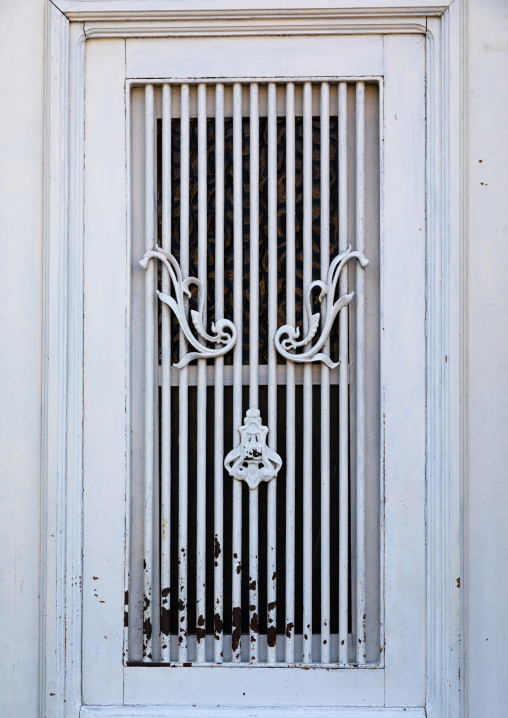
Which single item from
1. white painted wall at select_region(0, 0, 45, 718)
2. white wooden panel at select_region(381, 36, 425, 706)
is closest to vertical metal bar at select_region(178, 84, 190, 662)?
white painted wall at select_region(0, 0, 45, 718)

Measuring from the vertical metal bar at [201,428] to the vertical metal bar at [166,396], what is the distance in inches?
3.0

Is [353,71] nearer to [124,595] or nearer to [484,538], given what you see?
[484,538]

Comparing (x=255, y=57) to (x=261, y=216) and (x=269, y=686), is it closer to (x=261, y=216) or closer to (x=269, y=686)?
(x=261, y=216)

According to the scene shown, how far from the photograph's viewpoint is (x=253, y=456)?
1924 mm

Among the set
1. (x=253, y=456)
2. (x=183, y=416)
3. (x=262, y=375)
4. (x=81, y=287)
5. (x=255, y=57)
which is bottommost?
(x=253, y=456)

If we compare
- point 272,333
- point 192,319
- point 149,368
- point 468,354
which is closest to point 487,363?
point 468,354

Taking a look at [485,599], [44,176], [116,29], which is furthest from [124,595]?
[116,29]

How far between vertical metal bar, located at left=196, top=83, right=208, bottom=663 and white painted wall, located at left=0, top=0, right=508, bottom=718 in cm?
41

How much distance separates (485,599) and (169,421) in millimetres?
909

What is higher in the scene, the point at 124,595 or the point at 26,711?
the point at 124,595

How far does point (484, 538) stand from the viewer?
1.87 m

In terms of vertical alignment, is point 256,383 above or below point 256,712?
above

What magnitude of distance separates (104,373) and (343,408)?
2.05ft

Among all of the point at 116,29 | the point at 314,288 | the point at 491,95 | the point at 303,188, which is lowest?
the point at 314,288
